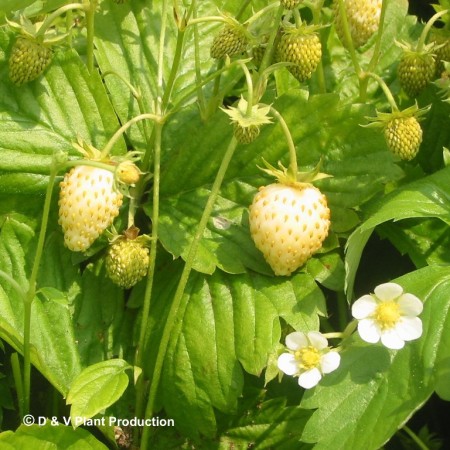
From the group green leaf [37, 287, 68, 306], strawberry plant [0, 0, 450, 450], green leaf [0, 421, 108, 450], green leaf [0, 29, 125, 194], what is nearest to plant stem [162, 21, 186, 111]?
strawberry plant [0, 0, 450, 450]

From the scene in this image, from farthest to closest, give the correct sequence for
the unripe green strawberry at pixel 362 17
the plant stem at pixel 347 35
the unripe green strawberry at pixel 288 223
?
the unripe green strawberry at pixel 362 17, the plant stem at pixel 347 35, the unripe green strawberry at pixel 288 223

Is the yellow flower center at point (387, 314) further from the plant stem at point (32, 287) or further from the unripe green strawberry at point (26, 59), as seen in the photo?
the unripe green strawberry at point (26, 59)

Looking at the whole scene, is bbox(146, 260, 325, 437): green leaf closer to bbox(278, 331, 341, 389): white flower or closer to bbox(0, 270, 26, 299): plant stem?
bbox(278, 331, 341, 389): white flower

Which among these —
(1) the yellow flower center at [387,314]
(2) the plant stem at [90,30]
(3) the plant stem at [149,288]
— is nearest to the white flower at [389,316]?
(1) the yellow flower center at [387,314]

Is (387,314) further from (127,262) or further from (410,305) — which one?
(127,262)

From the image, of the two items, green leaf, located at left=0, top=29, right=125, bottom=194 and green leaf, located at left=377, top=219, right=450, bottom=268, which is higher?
green leaf, located at left=0, top=29, right=125, bottom=194

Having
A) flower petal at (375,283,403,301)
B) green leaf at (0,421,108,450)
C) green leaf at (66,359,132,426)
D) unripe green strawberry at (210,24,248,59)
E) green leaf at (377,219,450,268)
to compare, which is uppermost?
unripe green strawberry at (210,24,248,59)

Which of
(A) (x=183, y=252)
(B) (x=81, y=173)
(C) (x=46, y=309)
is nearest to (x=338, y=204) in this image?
(A) (x=183, y=252)

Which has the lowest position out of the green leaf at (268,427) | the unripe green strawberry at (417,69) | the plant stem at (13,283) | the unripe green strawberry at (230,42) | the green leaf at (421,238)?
the green leaf at (268,427)
